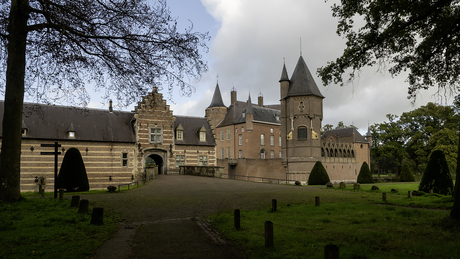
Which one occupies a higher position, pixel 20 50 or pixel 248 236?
pixel 20 50

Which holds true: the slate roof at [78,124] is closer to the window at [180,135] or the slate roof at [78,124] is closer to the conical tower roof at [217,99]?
the window at [180,135]

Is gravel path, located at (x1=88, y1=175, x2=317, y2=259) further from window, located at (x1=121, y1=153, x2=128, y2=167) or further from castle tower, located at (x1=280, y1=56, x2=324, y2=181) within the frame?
castle tower, located at (x1=280, y1=56, x2=324, y2=181)

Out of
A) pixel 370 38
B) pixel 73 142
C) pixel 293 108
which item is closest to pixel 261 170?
pixel 293 108

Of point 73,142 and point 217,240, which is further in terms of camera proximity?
point 73,142

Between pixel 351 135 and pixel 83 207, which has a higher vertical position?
pixel 351 135

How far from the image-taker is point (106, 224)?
9.29m

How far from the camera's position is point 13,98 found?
34.8 feet

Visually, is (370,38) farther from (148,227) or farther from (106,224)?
(106,224)

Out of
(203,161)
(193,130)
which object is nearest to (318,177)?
(203,161)

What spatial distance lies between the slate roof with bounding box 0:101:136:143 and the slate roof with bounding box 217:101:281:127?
25673 mm

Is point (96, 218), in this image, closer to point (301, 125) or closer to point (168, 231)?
point (168, 231)

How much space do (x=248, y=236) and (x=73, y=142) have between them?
28662 millimetres

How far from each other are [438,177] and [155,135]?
26819mm

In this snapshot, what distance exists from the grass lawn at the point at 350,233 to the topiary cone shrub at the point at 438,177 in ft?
31.2
